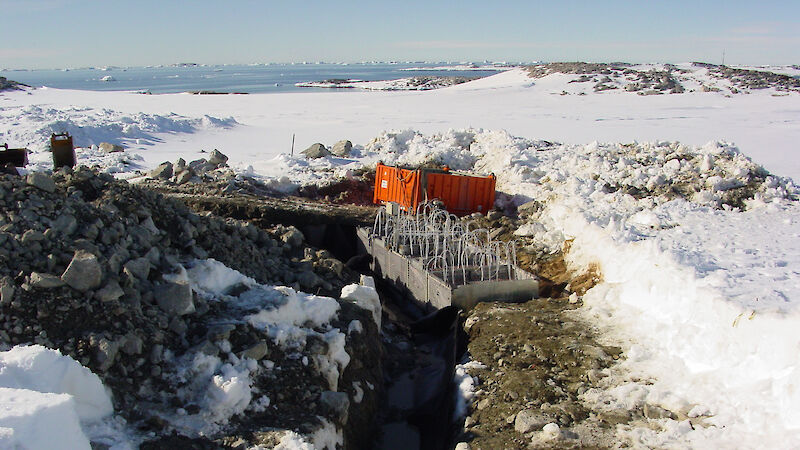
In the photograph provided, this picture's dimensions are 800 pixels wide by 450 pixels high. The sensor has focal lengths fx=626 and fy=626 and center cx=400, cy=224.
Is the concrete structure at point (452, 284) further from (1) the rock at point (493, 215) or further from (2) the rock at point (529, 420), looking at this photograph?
(2) the rock at point (529, 420)

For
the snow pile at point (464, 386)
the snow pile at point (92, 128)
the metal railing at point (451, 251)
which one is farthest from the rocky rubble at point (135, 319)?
the snow pile at point (92, 128)

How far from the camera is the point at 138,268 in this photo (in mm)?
6898

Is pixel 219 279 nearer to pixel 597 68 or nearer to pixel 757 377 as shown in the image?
pixel 757 377

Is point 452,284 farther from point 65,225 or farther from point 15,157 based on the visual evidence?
point 15,157

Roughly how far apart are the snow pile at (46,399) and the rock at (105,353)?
0.35m

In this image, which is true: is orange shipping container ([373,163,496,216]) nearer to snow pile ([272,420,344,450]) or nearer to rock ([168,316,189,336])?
rock ([168,316,189,336])

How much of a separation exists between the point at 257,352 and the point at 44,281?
213 cm

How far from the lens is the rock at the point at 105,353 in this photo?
5.67 metres

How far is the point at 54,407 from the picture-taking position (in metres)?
4.19

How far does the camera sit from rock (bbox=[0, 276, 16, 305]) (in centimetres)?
584

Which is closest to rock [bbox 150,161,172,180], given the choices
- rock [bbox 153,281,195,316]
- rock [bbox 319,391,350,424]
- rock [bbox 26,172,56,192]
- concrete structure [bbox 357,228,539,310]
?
concrete structure [bbox 357,228,539,310]

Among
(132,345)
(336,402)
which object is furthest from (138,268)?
(336,402)

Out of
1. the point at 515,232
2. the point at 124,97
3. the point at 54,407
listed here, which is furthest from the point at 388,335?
the point at 124,97

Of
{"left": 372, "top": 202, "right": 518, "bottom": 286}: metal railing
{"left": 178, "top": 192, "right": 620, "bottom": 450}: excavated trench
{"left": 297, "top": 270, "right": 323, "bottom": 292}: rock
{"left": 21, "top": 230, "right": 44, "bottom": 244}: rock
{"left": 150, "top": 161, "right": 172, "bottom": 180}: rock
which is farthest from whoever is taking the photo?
{"left": 150, "top": 161, "right": 172, "bottom": 180}: rock
